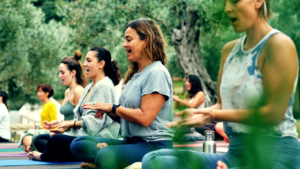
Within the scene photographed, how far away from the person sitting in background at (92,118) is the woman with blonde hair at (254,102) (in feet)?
6.00

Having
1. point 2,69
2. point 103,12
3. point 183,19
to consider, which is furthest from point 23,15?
point 183,19

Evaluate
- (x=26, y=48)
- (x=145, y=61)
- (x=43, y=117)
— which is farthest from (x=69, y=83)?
(x=26, y=48)

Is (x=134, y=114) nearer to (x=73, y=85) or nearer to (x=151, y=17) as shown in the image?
(x=73, y=85)

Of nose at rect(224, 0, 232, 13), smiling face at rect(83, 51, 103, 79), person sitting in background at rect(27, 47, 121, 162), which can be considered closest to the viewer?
nose at rect(224, 0, 232, 13)

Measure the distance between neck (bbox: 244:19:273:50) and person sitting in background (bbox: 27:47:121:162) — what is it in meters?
2.10

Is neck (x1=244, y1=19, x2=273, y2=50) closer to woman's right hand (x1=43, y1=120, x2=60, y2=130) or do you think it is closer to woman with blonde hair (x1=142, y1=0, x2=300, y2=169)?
woman with blonde hair (x1=142, y1=0, x2=300, y2=169)

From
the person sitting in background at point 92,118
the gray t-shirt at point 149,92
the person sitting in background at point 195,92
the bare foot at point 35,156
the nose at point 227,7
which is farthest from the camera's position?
the person sitting in background at point 195,92

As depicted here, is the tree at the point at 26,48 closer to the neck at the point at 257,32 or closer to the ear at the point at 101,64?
the ear at the point at 101,64

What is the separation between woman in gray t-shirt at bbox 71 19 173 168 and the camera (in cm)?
232

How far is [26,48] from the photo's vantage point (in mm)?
14297

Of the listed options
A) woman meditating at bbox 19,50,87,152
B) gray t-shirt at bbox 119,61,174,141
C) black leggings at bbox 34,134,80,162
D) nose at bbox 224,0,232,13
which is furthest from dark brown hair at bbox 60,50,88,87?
nose at bbox 224,0,232,13

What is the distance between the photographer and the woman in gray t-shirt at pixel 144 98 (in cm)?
232

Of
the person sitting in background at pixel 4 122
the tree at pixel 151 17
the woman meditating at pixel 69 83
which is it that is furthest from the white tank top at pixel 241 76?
the tree at pixel 151 17

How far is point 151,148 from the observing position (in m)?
2.42
